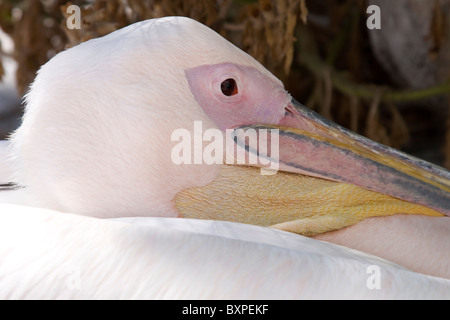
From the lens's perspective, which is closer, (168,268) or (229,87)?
(168,268)

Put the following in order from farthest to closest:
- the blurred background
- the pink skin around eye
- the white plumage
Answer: the blurred background < the pink skin around eye < the white plumage

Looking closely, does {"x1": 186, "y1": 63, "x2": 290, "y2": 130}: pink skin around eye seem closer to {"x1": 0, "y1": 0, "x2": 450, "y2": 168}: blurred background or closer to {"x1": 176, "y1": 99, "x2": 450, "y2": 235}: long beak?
{"x1": 176, "y1": 99, "x2": 450, "y2": 235}: long beak

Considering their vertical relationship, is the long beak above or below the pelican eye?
below

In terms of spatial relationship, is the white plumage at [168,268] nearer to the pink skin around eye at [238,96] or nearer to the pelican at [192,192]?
the pelican at [192,192]

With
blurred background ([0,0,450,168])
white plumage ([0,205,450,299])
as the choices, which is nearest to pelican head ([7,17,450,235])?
white plumage ([0,205,450,299])

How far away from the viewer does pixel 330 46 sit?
352cm

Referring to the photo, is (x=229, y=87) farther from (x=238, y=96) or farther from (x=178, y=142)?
(x=178, y=142)

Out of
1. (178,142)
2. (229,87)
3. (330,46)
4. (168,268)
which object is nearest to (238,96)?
(229,87)

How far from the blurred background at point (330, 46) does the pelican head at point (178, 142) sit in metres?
0.82

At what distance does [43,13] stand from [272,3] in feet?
3.90

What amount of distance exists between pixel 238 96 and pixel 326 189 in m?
0.30

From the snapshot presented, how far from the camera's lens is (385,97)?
305 centimetres

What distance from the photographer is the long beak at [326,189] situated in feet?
5.79

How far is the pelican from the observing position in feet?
4.38
